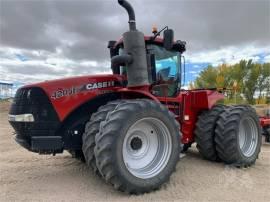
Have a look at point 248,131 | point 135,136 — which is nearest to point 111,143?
point 135,136

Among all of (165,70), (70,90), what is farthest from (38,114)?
(165,70)

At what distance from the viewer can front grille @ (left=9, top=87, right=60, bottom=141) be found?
183 inches

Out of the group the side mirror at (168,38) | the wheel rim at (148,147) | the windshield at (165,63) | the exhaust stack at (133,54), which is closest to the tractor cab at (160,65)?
the windshield at (165,63)

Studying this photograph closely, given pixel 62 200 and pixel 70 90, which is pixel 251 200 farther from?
pixel 70 90

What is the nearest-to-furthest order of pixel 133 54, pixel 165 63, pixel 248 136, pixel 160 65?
pixel 133 54, pixel 160 65, pixel 165 63, pixel 248 136

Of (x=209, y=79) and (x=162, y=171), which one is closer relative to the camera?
(x=162, y=171)

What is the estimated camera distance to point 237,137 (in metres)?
6.12

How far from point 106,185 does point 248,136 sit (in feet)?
11.9

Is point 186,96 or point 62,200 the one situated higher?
point 186,96

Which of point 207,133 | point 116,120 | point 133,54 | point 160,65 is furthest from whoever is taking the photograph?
point 207,133

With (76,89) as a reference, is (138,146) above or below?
below

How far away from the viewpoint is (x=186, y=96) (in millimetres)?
6539

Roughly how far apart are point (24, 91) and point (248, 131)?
4.77 m

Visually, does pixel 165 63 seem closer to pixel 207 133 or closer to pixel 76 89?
pixel 207 133
